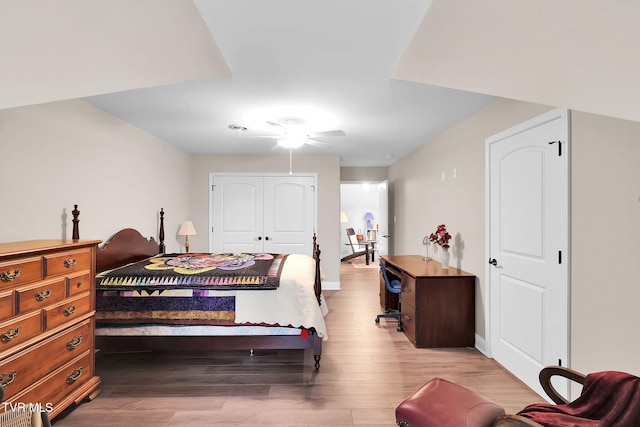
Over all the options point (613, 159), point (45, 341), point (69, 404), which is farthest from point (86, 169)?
point (613, 159)

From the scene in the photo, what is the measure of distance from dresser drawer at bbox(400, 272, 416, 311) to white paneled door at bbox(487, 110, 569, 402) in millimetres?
707

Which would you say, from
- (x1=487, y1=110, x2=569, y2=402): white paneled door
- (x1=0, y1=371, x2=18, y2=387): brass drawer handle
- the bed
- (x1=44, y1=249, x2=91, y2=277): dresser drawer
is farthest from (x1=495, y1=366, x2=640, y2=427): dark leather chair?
(x1=44, y1=249, x2=91, y2=277): dresser drawer

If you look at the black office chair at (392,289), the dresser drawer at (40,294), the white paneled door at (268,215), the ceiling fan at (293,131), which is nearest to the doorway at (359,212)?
the white paneled door at (268,215)

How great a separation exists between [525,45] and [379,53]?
0.89m

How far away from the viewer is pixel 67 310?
205 centimetres

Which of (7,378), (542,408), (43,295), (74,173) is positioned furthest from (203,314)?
(542,408)

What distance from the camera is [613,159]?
1771 mm

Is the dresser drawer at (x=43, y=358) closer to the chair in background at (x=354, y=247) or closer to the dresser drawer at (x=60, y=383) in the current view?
the dresser drawer at (x=60, y=383)

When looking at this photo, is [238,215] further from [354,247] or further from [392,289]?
[354,247]

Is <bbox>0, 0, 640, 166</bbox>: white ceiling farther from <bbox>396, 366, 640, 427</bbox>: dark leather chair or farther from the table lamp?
the table lamp

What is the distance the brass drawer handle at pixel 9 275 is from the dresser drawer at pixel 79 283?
38 cm

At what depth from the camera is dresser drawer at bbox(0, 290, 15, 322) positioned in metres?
1.60

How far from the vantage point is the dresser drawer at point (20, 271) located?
1.62 m

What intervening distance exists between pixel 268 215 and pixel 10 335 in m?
4.09
